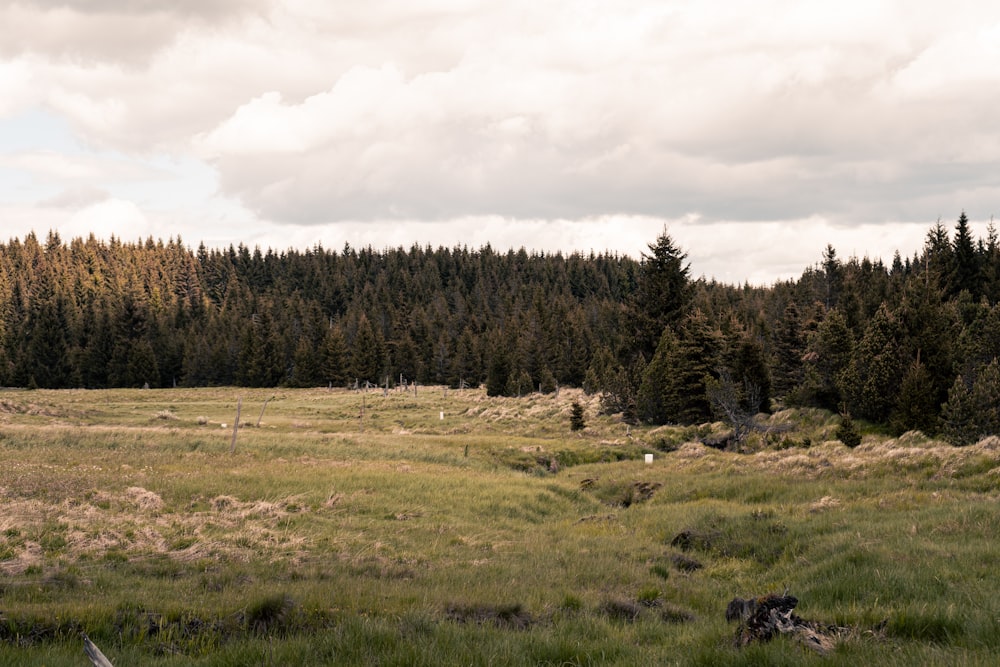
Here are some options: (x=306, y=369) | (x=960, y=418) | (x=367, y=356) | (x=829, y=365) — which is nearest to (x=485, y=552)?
(x=960, y=418)

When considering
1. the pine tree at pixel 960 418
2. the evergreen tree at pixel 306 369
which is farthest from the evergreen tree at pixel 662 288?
the evergreen tree at pixel 306 369

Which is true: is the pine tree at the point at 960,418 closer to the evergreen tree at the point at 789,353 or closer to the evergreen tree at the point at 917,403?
the evergreen tree at the point at 917,403

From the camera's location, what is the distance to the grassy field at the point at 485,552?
6848mm

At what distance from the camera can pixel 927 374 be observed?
3005cm

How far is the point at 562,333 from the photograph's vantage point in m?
109

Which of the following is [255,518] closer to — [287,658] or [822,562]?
[287,658]

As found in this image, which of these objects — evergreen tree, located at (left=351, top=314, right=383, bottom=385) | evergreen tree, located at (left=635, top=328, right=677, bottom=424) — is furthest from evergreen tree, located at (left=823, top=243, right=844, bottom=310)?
evergreen tree, located at (left=351, top=314, right=383, bottom=385)

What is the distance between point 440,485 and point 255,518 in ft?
27.4

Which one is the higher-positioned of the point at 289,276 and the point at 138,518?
the point at 289,276

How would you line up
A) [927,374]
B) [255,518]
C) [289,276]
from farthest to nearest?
[289,276] → [927,374] → [255,518]

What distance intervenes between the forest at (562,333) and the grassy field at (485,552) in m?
5.97

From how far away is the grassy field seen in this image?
270 inches

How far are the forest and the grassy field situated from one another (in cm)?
597

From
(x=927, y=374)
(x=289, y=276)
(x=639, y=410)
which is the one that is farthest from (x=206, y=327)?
(x=927, y=374)
